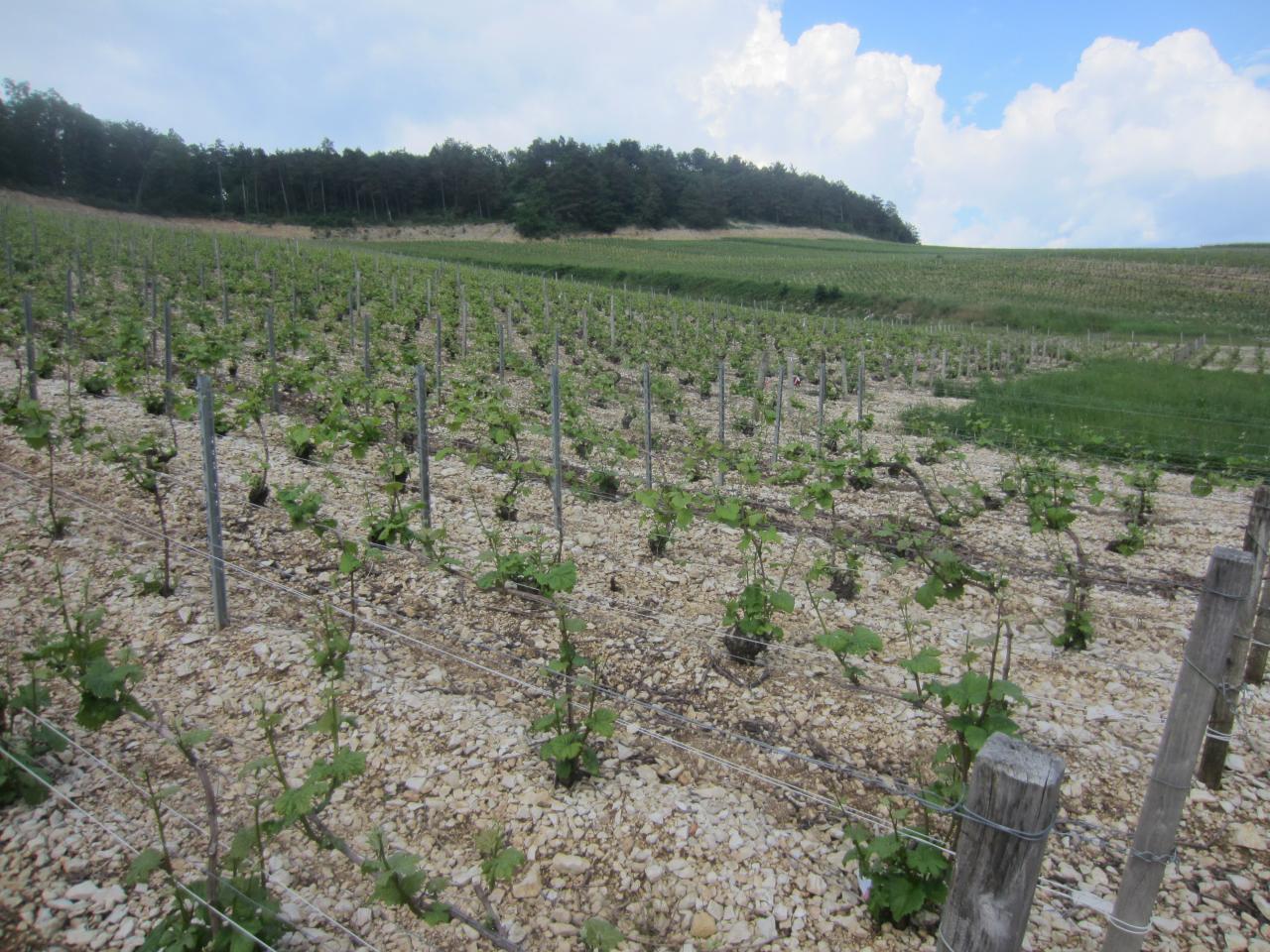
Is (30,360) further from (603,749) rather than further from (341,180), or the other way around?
(341,180)

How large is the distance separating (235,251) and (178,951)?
3168 cm

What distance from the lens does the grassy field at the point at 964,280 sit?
40.3m

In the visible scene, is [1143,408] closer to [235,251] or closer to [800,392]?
[800,392]

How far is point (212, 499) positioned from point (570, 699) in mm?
2877

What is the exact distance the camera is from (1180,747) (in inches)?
90.4

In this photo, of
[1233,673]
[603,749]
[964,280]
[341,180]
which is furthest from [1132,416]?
[341,180]

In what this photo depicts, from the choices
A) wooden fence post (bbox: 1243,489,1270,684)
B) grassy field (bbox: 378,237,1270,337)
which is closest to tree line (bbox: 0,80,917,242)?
grassy field (bbox: 378,237,1270,337)

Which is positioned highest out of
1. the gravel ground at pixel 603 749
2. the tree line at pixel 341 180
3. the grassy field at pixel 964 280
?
the tree line at pixel 341 180

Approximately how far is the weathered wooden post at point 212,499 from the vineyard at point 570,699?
26 millimetres

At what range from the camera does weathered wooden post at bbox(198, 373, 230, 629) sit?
476cm

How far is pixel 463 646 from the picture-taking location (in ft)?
16.2

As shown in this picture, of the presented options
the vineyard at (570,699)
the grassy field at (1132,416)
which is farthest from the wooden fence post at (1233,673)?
the grassy field at (1132,416)

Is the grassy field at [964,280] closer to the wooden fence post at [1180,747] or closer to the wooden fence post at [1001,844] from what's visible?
the wooden fence post at [1180,747]

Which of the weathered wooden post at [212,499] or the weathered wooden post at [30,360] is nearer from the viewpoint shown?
the weathered wooden post at [212,499]
